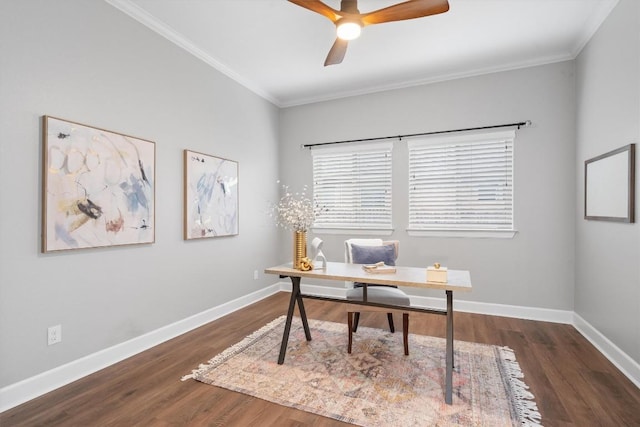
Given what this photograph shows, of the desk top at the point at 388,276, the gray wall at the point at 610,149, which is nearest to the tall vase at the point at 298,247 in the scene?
the desk top at the point at 388,276

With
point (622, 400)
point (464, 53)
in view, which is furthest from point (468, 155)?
point (622, 400)

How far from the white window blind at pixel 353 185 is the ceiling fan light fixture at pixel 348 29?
2.14 meters

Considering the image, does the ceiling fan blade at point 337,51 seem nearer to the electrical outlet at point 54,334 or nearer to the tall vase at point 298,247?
the tall vase at point 298,247

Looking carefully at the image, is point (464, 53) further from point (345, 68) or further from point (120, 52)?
point (120, 52)

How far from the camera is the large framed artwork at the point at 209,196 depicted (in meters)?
3.35

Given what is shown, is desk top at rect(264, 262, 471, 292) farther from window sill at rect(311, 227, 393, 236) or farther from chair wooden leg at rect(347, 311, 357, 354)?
window sill at rect(311, 227, 393, 236)

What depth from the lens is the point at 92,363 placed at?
2455mm

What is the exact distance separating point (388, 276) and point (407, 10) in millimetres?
1816

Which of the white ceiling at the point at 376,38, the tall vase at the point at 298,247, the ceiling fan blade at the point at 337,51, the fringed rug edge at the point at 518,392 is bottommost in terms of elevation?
the fringed rug edge at the point at 518,392

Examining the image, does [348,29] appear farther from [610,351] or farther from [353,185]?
[610,351]

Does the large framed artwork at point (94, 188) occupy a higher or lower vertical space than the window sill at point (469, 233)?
higher

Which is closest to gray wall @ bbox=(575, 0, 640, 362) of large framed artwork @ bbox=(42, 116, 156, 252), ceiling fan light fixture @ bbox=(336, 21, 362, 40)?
ceiling fan light fixture @ bbox=(336, 21, 362, 40)

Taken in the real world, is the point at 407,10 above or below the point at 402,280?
above

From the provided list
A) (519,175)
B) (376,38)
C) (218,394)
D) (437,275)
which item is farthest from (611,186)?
(218,394)
